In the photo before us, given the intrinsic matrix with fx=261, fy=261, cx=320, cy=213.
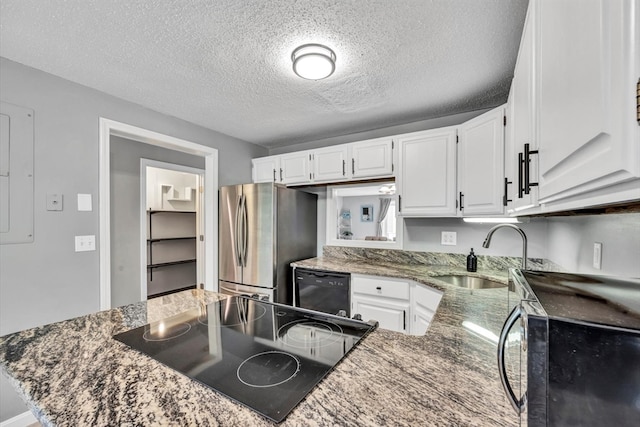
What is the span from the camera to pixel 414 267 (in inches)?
99.5

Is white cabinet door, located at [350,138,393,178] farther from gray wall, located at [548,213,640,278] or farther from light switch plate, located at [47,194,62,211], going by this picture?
light switch plate, located at [47,194,62,211]

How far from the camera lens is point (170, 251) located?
437cm

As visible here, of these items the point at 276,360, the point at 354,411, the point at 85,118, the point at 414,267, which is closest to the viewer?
the point at 354,411

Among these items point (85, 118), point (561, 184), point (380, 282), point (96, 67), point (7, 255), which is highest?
point (96, 67)

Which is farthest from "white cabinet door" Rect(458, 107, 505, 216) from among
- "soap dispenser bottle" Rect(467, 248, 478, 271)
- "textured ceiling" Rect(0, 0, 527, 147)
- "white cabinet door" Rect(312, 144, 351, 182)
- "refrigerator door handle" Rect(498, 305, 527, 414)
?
"refrigerator door handle" Rect(498, 305, 527, 414)

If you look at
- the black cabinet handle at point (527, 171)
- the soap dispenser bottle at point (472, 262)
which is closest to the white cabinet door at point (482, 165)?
the soap dispenser bottle at point (472, 262)

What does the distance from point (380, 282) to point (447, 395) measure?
67.4 inches

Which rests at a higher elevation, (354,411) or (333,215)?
(333,215)

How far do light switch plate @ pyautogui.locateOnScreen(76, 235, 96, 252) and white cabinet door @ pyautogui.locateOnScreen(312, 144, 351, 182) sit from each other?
2.02m

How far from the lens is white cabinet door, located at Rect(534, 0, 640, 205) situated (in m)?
0.39

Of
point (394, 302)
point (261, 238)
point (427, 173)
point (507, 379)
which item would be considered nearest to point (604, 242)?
point (507, 379)

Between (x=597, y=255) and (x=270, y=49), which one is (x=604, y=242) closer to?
(x=597, y=255)

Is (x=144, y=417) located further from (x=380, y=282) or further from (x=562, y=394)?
(x=380, y=282)

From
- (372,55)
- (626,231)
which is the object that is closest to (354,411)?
(626,231)
